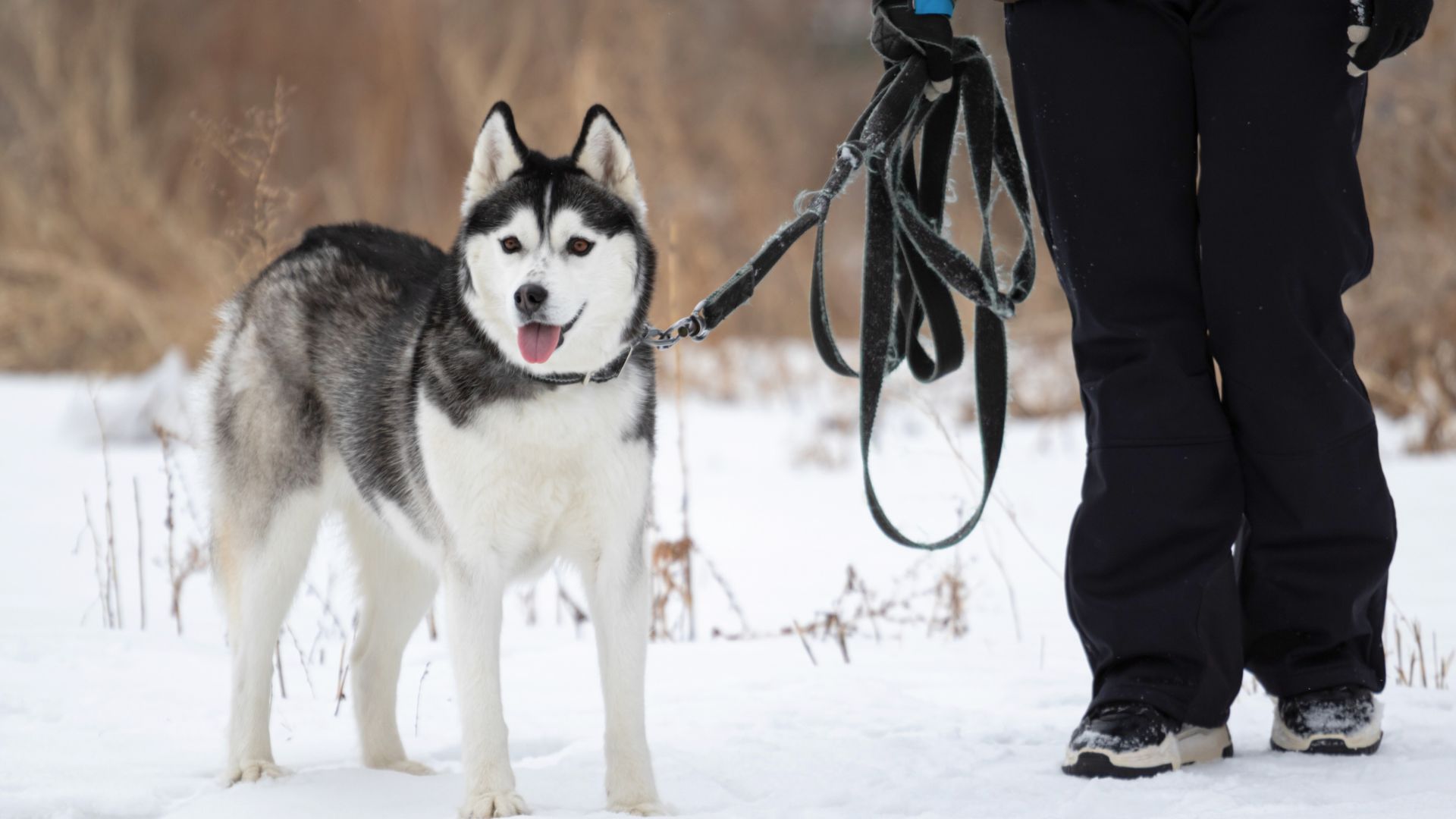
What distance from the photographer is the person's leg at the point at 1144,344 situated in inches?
98.0

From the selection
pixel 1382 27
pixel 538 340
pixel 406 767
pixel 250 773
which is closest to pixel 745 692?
pixel 406 767

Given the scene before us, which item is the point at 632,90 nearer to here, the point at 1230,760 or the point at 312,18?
the point at 312,18

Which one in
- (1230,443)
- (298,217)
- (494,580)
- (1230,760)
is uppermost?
(298,217)

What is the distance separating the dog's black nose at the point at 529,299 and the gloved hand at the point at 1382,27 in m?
1.53

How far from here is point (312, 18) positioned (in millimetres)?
11383

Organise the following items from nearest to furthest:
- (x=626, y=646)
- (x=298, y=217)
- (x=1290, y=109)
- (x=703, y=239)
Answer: (x=1290, y=109) → (x=626, y=646) → (x=703, y=239) → (x=298, y=217)

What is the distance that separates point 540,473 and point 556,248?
1.43 feet

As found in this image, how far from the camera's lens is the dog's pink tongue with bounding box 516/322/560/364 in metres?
2.42

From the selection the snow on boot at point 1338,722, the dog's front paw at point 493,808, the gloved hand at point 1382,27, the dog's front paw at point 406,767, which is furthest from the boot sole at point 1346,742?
the dog's front paw at point 406,767

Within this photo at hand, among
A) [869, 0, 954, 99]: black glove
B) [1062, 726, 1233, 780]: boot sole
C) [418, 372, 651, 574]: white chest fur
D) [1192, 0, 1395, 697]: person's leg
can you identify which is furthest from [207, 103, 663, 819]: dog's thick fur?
[1192, 0, 1395, 697]: person's leg

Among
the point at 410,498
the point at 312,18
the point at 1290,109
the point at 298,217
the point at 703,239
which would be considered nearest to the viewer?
the point at 1290,109

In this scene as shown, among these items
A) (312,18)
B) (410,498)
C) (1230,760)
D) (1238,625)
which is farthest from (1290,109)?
(312,18)

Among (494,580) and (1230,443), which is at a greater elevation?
(1230,443)

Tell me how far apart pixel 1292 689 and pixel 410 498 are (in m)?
1.84
